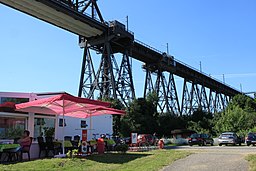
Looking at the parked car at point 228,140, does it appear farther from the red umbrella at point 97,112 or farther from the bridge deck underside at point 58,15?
the bridge deck underside at point 58,15

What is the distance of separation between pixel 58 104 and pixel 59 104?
0.14ft

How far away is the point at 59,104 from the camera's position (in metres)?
14.7

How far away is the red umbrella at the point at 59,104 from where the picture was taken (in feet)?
42.7

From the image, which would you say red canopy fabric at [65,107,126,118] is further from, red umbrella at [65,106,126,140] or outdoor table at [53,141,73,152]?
outdoor table at [53,141,73,152]

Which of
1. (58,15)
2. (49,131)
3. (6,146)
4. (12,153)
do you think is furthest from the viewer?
(58,15)

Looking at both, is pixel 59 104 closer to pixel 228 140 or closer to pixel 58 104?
pixel 58 104

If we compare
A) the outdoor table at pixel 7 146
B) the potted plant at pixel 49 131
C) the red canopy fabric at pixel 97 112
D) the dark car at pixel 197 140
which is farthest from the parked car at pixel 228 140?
the outdoor table at pixel 7 146

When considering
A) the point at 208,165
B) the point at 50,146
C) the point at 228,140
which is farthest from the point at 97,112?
the point at 228,140

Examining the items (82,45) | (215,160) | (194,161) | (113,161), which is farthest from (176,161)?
(82,45)

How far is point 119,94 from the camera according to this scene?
140 feet

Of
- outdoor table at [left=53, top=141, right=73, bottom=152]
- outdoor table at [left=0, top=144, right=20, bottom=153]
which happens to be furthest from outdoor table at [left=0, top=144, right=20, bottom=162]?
outdoor table at [left=53, top=141, right=73, bottom=152]

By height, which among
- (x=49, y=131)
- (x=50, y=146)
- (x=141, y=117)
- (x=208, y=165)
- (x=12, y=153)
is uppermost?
(x=141, y=117)

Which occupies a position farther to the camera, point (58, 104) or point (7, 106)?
point (7, 106)

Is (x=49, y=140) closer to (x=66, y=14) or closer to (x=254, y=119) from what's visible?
(x=66, y=14)
